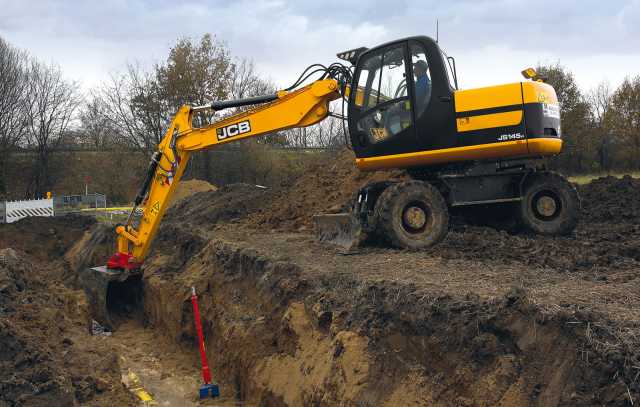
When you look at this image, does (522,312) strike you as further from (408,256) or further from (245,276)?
(245,276)

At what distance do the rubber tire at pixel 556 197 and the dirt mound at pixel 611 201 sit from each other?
2715mm

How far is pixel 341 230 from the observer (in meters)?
9.47

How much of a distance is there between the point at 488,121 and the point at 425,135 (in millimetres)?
866

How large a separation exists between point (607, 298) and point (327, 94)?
5.44 meters

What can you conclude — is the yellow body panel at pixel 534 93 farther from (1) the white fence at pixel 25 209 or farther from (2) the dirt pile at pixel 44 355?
(1) the white fence at pixel 25 209

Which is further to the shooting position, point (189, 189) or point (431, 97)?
point (189, 189)

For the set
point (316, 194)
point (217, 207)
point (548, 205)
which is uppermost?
point (316, 194)

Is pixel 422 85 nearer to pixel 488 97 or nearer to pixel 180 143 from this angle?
pixel 488 97

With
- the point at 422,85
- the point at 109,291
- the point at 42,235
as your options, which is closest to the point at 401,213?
the point at 422,85

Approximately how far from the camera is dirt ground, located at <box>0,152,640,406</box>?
165 inches

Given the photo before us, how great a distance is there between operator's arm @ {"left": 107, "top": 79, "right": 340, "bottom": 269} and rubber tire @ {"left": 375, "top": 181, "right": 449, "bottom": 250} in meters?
1.90

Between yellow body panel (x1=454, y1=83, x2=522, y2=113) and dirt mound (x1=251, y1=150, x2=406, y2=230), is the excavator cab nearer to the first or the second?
yellow body panel (x1=454, y1=83, x2=522, y2=113)

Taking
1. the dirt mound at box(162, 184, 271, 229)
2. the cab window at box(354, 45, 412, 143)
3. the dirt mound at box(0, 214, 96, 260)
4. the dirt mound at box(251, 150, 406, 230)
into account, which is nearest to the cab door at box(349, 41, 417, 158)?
the cab window at box(354, 45, 412, 143)

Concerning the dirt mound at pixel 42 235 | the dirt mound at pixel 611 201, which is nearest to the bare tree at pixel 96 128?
the dirt mound at pixel 42 235
